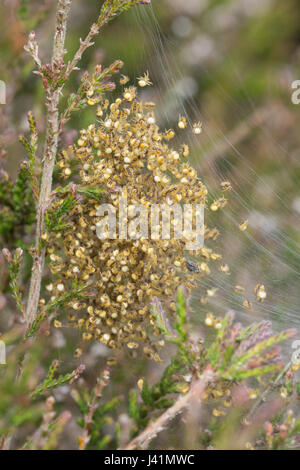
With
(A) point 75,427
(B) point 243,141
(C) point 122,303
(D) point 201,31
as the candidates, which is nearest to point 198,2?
(D) point 201,31

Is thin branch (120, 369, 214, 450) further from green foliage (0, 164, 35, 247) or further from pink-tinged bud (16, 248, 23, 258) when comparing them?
green foliage (0, 164, 35, 247)

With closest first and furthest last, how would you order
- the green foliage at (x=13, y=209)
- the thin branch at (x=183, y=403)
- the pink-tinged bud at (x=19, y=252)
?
the thin branch at (x=183, y=403) < the pink-tinged bud at (x=19, y=252) < the green foliage at (x=13, y=209)

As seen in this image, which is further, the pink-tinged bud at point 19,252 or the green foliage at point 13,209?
the green foliage at point 13,209

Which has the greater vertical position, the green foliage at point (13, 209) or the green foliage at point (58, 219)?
the green foliage at point (13, 209)

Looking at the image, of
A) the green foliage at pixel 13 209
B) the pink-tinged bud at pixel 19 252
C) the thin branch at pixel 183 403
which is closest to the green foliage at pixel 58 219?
the pink-tinged bud at pixel 19 252

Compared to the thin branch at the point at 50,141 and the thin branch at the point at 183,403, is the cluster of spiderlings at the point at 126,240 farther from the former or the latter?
the thin branch at the point at 183,403

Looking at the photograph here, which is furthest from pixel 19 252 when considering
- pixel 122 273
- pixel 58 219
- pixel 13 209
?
pixel 13 209

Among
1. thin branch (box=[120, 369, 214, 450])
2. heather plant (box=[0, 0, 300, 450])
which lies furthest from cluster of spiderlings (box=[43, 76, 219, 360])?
thin branch (box=[120, 369, 214, 450])

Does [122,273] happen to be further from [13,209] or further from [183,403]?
[13,209]
